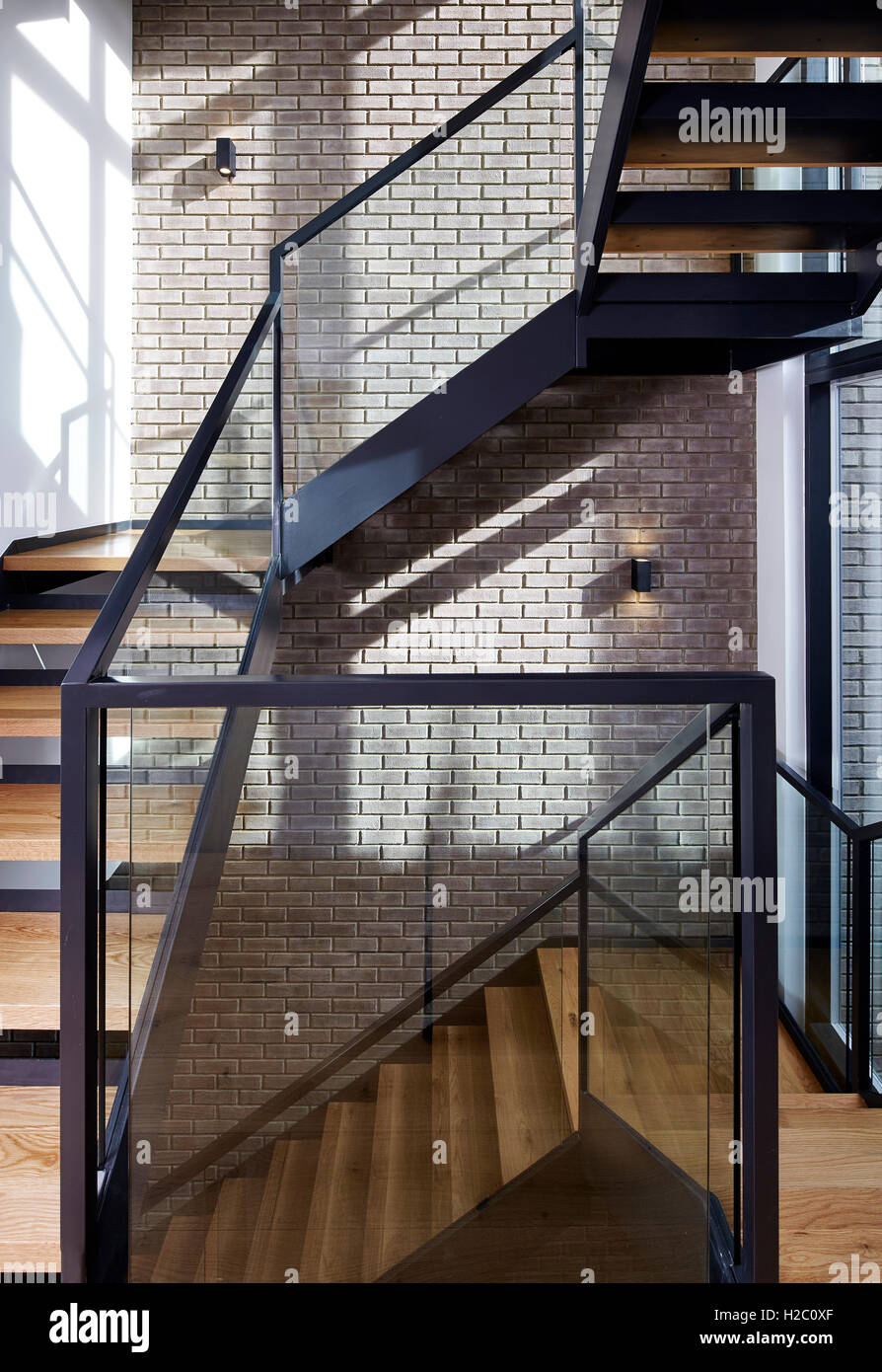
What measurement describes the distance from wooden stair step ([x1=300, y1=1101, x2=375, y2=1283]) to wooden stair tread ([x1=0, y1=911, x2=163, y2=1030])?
32 centimetres

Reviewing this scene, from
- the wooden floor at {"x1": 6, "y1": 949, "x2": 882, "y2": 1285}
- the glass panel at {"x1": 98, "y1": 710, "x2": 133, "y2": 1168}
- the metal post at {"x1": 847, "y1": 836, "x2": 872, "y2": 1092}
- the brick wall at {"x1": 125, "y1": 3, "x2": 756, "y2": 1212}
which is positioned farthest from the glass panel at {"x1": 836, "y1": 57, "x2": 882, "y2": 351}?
the glass panel at {"x1": 98, "y1": 710, "x2": 133, "y2": 1168}

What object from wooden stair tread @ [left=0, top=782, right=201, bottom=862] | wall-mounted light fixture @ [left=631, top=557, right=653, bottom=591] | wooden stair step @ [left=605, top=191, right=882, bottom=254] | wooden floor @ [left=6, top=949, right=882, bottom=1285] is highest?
wooden stair step @ [left=605, top=191, right=882, bottom=254]

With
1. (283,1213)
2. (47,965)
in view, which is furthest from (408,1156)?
(47,965)

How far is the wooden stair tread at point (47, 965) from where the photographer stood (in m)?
1.37

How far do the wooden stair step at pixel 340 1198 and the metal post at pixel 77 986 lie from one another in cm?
30

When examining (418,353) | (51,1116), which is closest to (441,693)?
(51,1116)

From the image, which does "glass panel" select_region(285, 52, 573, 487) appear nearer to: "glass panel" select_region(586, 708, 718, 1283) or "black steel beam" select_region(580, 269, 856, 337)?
"black steel beam" select_region(580, 269, 856, 337)

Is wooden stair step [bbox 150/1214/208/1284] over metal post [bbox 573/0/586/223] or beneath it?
beneath

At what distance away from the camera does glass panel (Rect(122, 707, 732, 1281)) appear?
1.35 metres

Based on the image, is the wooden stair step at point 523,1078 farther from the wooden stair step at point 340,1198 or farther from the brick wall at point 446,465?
the brick wall at point 446,465

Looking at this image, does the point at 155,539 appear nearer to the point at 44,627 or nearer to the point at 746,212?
the point at 44,627

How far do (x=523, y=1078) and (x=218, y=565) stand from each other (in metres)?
1.65
